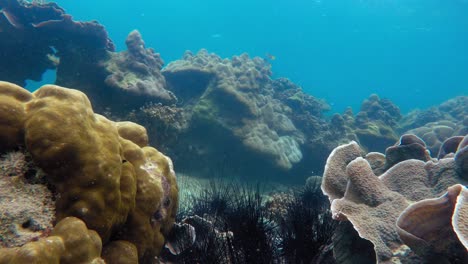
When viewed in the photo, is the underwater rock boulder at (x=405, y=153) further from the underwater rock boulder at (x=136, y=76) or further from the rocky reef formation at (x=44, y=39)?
the rocky reef formation at (x=44, y=39)

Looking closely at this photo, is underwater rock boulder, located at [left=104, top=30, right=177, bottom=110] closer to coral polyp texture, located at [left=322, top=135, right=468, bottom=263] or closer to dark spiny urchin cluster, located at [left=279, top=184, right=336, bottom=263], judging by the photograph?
coral polyp texture, located at [left=322, top=135, right=468, bottom=263]

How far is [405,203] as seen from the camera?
3234 millimetres

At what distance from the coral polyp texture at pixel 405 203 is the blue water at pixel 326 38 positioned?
64.3 metres

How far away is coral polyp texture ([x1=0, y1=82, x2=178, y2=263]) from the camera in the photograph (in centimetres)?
223

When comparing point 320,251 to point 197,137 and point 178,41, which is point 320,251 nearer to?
point 197,137

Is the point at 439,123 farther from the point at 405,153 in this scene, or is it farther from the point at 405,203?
the point at 405,203

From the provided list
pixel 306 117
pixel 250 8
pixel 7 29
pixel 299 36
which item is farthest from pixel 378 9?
pixel 7 29

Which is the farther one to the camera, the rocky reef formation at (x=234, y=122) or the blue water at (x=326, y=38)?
the blue water at (x=326, y=38)

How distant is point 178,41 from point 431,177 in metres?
121

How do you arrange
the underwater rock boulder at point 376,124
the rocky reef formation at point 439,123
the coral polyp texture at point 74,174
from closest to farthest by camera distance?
the coral polyp texture at point 74,174 < the rocky reef formation at point 439,123 < the underwater rock boulder at point 376,124

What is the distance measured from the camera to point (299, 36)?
112 m

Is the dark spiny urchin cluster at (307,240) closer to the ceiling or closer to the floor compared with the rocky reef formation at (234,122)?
closer to the floor

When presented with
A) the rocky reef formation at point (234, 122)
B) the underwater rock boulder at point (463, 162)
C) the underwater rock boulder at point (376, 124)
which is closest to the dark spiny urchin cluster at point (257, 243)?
the underwater rock boulder at point (463, 162)

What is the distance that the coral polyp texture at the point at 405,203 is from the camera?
2520 mm
